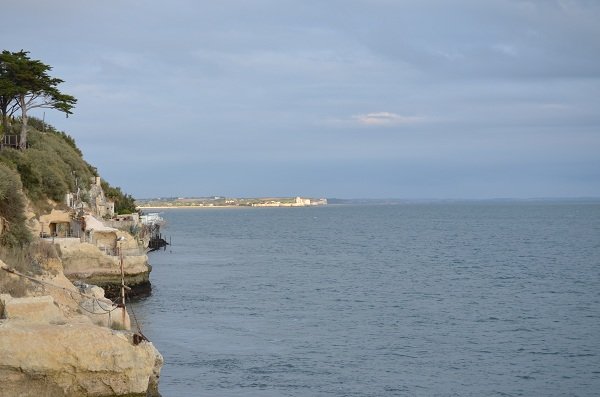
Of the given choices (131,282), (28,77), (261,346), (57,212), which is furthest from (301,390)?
(28,77)

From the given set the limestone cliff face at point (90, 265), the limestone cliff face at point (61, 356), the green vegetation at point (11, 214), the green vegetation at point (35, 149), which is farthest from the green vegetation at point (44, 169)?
the limestone cliff face at point (61, 356)

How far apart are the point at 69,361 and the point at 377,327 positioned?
51.1 ft

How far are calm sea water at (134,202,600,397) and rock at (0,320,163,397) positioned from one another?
3.81 meters

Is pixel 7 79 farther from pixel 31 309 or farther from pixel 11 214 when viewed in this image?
pixel 31 309

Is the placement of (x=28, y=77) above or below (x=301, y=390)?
above

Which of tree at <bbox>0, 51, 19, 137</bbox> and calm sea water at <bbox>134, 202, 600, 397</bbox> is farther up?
tree at <bbox>0, 51, 19, 137</bbox>

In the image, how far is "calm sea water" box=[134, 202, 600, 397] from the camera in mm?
21188

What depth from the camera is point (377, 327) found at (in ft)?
95.9

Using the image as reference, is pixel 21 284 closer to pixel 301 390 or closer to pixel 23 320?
pixel 23 320

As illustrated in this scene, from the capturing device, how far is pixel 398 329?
28766 mm

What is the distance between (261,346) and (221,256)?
39865 millimetres

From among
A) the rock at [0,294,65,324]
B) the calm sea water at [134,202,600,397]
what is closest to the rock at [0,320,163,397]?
the rock at [0,294,65,324]

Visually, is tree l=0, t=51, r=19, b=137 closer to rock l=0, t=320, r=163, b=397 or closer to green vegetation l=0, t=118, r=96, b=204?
green vegetation l=0, t=118, r=96, b=204

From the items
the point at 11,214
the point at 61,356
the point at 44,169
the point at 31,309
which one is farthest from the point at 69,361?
the point at 44,169
